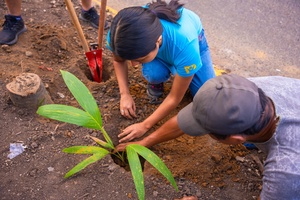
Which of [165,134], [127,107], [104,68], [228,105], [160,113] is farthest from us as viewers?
[104,68]

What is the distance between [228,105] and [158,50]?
0.71 m

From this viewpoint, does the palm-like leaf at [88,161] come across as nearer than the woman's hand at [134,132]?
Yes

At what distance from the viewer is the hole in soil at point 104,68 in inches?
99.5

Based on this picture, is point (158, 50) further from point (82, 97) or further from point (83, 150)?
point (83, 150)

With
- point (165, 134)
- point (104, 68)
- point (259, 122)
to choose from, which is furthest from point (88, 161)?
point (104, 68)

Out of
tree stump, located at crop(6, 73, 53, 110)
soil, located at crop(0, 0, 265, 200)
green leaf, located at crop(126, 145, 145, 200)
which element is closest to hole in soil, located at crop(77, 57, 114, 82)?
soil, located at crop(0, 0, 265, 200)

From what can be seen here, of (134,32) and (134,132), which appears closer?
(134,32)

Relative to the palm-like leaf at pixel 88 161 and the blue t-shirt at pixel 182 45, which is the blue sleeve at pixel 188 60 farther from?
the palm-like leaf at pixel 88 161

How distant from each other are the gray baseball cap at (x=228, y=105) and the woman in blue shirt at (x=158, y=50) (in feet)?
1.43

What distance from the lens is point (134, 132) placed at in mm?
2020

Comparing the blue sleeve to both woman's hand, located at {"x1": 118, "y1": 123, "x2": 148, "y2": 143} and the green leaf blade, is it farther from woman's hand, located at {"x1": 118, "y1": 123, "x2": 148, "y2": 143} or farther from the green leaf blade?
the green leaf blade

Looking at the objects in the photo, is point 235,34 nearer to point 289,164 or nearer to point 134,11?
point 134,11

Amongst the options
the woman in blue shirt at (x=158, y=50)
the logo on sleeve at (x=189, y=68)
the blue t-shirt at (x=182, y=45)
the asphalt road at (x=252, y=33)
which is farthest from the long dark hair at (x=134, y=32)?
the asphalt road at (x=252, y=33)

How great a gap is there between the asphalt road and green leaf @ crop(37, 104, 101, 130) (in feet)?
4.93
